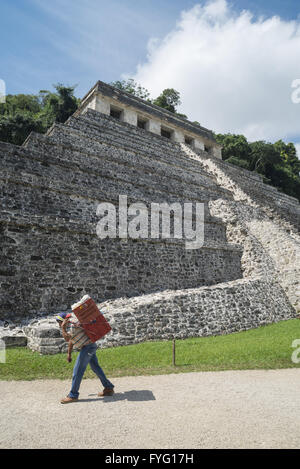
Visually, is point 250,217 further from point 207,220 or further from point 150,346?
point 150,346

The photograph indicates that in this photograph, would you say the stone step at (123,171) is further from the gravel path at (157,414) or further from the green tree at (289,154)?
the green tree at (289,154)

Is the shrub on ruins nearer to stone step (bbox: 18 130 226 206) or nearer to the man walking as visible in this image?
stone step (bbox: 18 130 226 206)

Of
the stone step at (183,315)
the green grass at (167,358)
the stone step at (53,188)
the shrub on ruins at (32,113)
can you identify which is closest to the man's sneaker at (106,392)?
the green grass at (167,358)

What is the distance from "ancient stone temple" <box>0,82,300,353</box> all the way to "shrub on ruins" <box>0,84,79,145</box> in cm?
542

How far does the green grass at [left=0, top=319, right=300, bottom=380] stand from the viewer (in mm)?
5352

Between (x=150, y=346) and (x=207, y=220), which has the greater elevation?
(x=207, y=220)

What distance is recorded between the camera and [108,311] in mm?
7555

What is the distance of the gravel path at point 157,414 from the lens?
10.1 feet

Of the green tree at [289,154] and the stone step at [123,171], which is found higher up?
the green tree at [289,154]

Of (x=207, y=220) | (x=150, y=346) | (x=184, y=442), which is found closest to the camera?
(x=184, y=442)

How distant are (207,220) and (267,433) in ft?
35.6

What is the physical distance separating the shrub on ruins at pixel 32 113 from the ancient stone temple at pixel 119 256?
5422 millimetres

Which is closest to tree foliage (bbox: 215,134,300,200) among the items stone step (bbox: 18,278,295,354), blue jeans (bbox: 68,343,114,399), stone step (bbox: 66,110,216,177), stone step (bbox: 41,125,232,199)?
stone step (bbox: 66,110,216,177)

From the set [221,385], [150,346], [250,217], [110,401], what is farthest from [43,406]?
[250,217]
